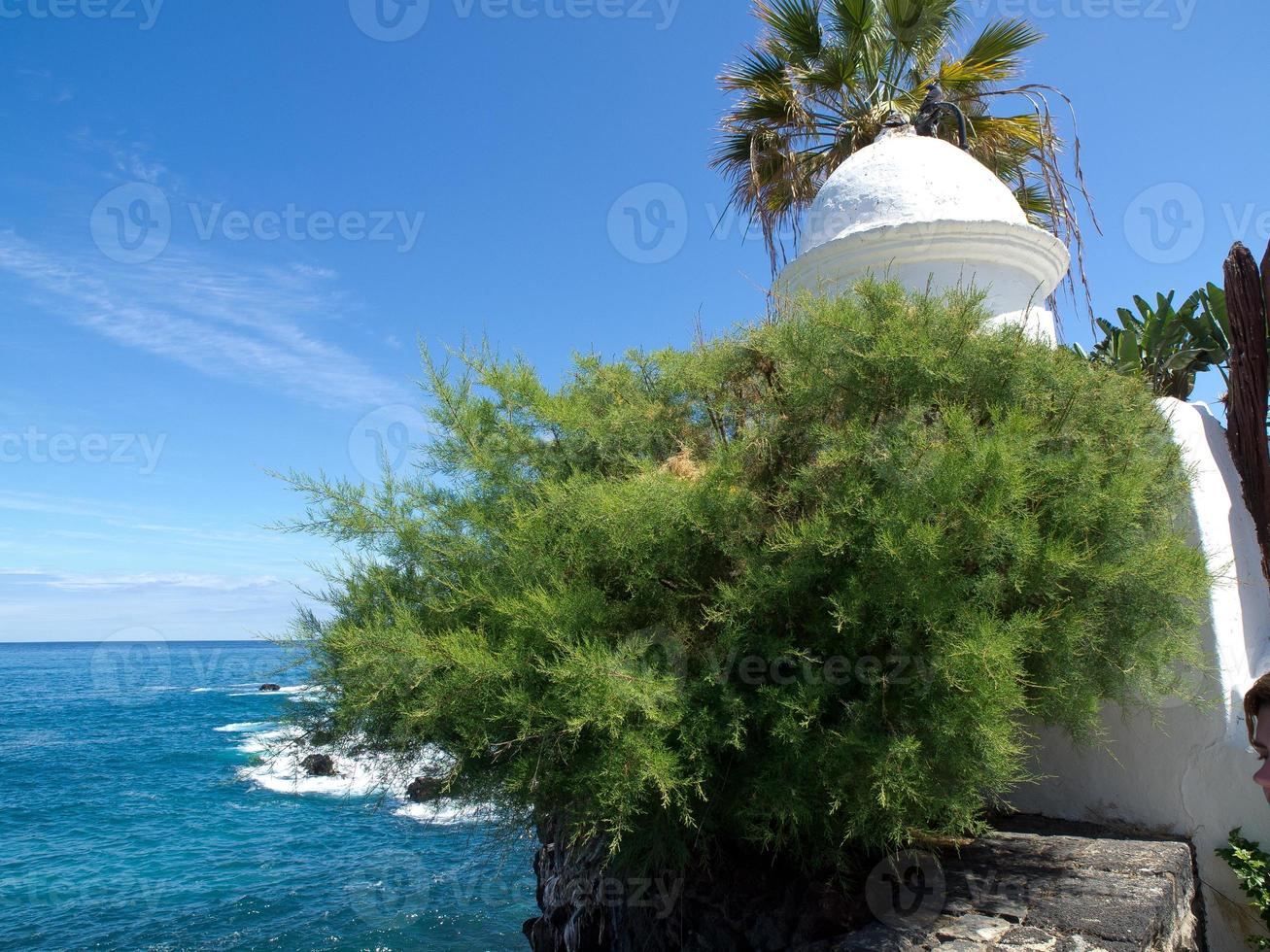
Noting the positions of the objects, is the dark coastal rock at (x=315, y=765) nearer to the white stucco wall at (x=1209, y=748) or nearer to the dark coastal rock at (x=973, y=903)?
the dark coastal rock at (x=973, y=903)

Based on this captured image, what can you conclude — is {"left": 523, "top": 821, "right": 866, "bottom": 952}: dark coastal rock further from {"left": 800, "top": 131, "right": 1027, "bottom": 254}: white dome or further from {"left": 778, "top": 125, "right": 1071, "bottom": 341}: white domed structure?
{"left": 800, "top": 131, "right": 1027, "bottom": 254}: white dome

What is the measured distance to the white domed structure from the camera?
292 inches

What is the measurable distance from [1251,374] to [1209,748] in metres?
2.59

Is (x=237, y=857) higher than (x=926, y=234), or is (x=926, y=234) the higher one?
(x=926, y=234)

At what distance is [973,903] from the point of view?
4395mm

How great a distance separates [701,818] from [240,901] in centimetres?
1443

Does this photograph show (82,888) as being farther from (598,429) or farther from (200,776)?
(598,429)

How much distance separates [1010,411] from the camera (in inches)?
172

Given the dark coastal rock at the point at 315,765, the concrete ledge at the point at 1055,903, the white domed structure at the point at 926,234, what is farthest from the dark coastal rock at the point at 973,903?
the white domed structure at the point at 926,234

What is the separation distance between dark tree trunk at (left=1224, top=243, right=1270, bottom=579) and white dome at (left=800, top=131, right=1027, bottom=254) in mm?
2361

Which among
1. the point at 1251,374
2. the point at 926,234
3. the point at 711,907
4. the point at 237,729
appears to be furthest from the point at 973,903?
the point at 237,729

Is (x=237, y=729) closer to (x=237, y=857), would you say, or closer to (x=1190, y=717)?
(x=237, y=857)

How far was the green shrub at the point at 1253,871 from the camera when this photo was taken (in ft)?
15.4

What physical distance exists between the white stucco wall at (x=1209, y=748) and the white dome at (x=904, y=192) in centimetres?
310
